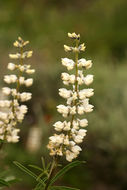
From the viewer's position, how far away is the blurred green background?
12.9 feet

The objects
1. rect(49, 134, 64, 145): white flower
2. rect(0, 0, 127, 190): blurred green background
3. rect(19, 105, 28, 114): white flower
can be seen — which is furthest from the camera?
rect(0, 0, 127, 190): blurred green background

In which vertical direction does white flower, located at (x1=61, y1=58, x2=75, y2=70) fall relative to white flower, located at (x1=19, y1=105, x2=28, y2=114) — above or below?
above

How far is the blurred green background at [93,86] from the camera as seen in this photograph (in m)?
3.95

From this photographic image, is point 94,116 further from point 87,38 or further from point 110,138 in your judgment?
point 87,38

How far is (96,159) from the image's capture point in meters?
3.99

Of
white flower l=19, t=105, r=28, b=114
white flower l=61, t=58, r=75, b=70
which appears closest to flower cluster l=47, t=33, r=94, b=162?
white flower l=61, t=58, r=75, b=70

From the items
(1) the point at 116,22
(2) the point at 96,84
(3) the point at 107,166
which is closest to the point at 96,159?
(3) the point at 107,166

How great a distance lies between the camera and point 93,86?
5.36 meters

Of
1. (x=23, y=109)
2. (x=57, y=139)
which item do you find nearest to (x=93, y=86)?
(x=23, y=109)

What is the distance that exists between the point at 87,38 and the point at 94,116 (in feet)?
16.9

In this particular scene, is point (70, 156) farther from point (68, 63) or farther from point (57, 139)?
point (68, 63)

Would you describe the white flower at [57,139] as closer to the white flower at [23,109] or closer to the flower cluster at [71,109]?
the flower cluster at [71,109]

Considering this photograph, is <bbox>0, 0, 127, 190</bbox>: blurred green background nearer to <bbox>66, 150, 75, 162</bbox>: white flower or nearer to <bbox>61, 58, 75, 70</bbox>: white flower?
<bbox>66, 150, 75, 162</bbox>: white flower

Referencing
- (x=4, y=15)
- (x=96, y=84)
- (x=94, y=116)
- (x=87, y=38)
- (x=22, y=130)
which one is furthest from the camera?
(x=4, y=15)
